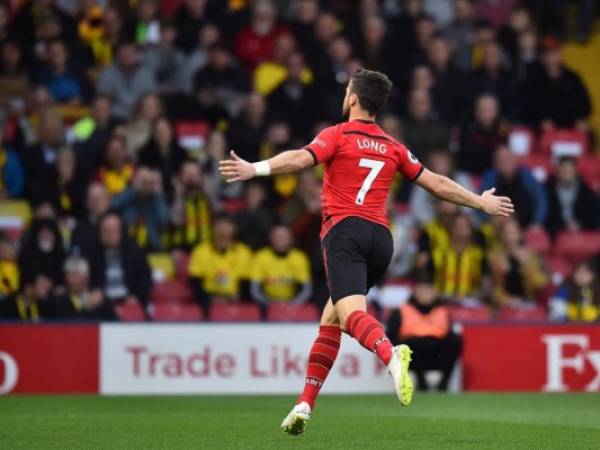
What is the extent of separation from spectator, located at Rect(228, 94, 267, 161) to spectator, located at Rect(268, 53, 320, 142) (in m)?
0.34

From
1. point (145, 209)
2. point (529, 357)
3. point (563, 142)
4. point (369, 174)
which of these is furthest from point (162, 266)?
point (369, 174)

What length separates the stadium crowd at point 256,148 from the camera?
16797 mm

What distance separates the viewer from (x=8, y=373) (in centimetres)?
1527

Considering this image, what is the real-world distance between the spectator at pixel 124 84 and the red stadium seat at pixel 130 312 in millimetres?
3609

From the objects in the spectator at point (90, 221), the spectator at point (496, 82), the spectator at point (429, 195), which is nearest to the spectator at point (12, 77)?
the spectator at point (90, 221)

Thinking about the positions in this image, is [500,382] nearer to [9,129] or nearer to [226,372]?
A: [226,372]

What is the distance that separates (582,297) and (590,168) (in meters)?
3.77

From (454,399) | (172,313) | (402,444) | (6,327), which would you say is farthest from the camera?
(172,313)

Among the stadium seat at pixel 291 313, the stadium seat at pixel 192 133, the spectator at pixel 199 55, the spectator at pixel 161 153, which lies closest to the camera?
the stadium seat at pixel 291 313

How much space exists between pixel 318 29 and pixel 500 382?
598 centimetres

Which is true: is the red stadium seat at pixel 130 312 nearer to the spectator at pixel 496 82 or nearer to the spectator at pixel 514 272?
the spectator at pixel 514 272

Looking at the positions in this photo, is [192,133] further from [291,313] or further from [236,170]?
[236,170]

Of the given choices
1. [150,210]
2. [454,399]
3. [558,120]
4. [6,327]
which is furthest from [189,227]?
[558,120]

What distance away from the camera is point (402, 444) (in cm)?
916
